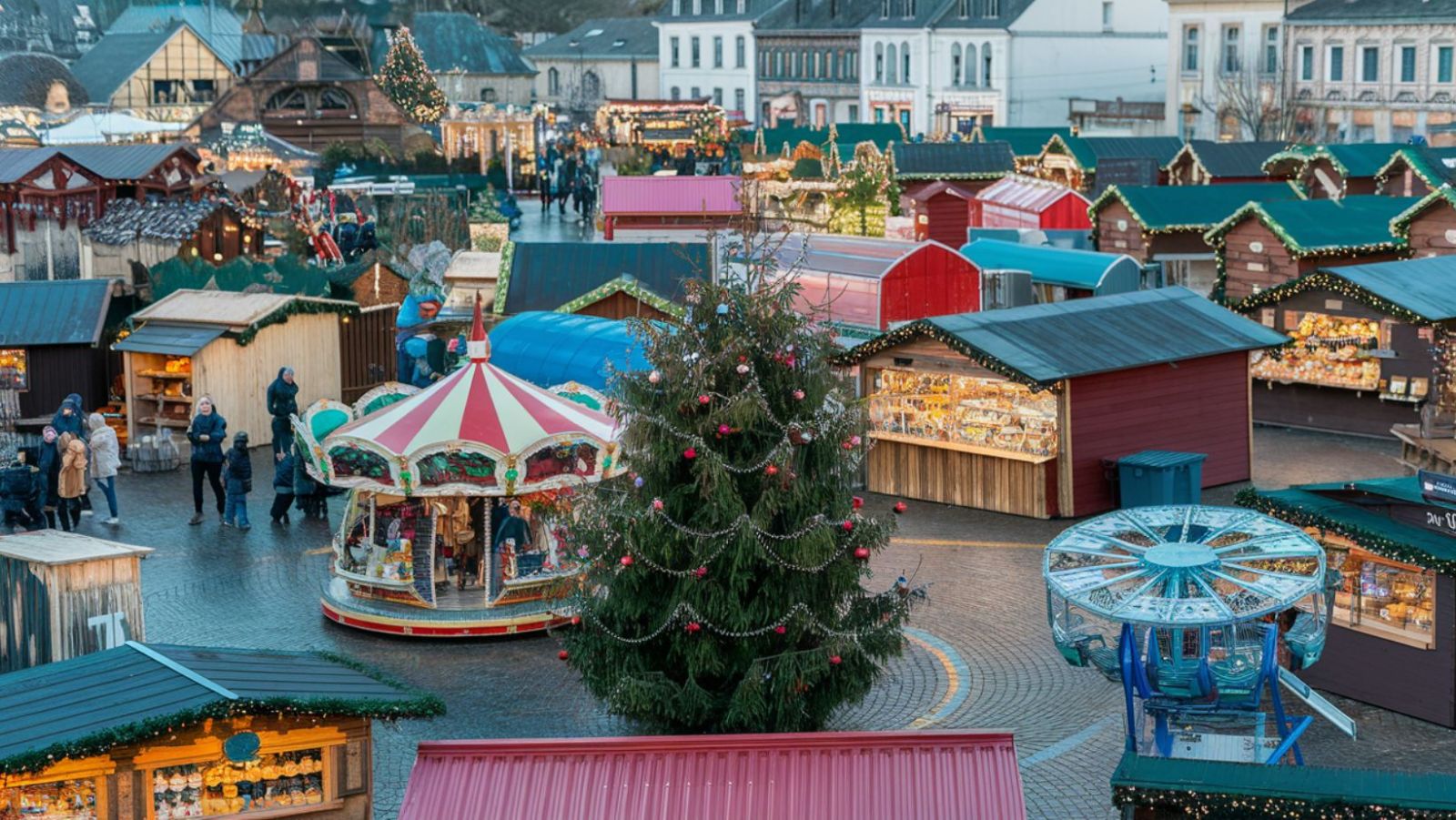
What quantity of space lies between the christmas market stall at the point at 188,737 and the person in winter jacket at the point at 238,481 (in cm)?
1165

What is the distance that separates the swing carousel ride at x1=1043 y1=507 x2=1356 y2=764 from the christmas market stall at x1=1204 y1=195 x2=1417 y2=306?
19.9m

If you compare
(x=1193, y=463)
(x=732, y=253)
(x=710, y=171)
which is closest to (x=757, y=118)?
(x=710, y=171)

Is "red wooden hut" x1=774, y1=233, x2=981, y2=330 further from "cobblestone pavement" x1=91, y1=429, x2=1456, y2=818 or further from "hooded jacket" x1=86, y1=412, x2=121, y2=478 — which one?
"hooded jacket" x1=86, y1=412, x2=121, y2=478

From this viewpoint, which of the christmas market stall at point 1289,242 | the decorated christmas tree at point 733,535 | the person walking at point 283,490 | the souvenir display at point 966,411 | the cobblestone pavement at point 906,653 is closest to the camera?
the decorated christmas tree at point 733,535

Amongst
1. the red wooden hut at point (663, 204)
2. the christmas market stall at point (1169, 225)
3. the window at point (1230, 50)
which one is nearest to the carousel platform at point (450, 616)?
the christmas market stall at point (1169, 225)

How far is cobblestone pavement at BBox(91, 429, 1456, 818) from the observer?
54.1 feet

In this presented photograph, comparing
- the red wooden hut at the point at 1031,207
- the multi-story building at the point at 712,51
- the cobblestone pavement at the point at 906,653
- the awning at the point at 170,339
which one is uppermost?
the multi-story building at the point at 712,51

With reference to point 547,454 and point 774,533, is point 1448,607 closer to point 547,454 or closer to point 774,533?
point 774,533

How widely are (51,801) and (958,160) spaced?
156ft

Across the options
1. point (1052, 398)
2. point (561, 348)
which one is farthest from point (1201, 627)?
point (561, 348)

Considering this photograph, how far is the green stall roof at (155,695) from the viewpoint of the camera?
12.1 meters

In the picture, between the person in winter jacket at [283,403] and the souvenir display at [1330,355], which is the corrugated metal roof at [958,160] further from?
the person in winter jacket at [283,403]

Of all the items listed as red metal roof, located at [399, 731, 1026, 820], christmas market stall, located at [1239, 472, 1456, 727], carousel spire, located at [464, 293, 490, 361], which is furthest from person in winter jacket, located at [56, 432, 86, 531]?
christmas market stall, located at [1239, 472, 1456, 727]

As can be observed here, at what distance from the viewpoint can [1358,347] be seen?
100.0 feet
